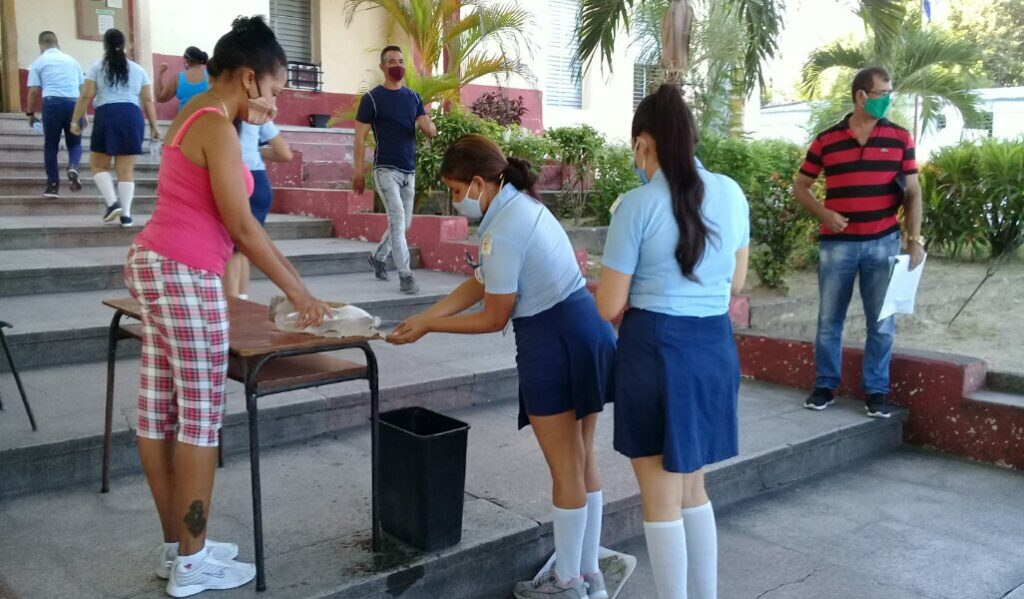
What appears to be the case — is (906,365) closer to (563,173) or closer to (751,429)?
(751,429)

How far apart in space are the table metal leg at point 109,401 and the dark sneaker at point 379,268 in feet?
11.5

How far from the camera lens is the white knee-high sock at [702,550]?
2787 millimetres

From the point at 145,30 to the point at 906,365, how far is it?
1061 centimetres

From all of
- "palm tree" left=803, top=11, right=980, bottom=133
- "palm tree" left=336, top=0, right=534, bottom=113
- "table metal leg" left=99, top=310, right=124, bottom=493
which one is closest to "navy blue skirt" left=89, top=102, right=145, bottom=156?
"palm tree" left=336, top=0, right=534, bottom=113

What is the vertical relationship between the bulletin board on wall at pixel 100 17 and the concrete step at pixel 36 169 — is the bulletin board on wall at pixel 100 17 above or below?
above

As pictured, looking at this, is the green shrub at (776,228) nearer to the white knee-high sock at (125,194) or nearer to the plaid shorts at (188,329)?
the white knee-high sock at (125,194)

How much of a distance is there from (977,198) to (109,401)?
26.2ft

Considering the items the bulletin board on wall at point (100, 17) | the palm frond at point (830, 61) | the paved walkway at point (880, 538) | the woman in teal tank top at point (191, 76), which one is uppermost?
the bulletin board on wall at point (100, 17)

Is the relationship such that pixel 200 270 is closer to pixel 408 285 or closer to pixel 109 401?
pixel 109 401

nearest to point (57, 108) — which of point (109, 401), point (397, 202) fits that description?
point (397, 202)

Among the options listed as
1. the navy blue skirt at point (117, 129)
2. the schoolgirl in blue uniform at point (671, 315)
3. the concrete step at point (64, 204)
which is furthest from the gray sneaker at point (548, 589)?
the concrete step at point (64, 204)

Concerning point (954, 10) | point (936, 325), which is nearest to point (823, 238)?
point (936, 325)

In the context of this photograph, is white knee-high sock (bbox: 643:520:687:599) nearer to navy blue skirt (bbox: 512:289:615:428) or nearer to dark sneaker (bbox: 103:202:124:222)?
navy blue skirt (bbox: 512:289:615:428)

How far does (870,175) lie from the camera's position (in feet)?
15.9
